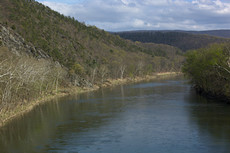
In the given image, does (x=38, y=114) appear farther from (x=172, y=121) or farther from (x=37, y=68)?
(x=172, y=121)

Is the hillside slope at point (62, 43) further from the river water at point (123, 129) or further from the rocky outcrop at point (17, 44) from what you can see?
the river water at point (123, 129)

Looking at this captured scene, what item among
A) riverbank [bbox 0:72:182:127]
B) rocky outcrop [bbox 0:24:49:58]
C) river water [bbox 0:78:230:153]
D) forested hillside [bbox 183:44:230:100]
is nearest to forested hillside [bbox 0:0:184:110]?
rocky outcrop [bbox 0:24:49:58]

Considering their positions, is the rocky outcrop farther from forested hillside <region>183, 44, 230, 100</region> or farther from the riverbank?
forested hillside <region>183, 44, 230, 100</region>

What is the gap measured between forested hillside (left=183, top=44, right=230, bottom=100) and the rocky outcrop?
50.8m

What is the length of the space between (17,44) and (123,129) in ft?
198

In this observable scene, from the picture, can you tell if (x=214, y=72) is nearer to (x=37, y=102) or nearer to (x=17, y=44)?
(x=37, y=102)

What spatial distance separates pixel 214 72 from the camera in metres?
62.0

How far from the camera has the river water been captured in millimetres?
33000

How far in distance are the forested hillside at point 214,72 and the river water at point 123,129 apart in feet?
12.8

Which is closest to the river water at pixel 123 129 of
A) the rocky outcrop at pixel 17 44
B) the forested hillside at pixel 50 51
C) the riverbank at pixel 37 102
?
the riverbank at pixel 37 102

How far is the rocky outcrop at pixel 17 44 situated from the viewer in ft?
272

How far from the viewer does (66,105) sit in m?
65.8

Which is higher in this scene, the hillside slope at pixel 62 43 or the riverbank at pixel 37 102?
the hillside slope at pixel 62 43

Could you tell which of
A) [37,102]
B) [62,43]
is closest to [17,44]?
[37,102]
